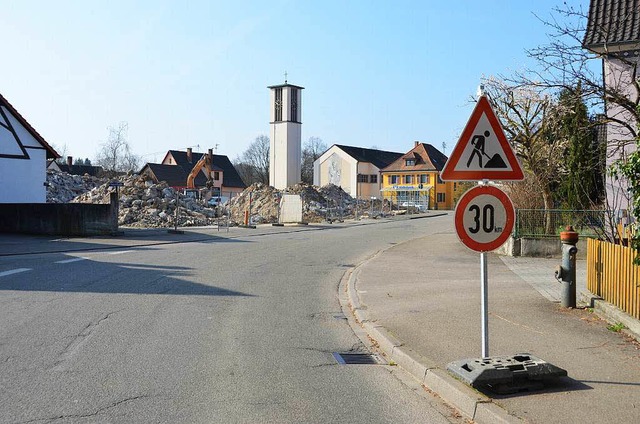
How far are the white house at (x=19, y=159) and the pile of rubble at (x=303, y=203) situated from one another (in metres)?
16.5

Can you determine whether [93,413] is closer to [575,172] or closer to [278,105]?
[575,172]

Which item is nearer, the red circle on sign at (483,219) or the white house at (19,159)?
the red circle on sign at (483,219)

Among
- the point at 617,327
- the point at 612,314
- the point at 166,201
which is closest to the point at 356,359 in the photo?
the point at 617,327

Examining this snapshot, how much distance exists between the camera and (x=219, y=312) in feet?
35.3

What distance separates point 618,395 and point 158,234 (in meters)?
26.3

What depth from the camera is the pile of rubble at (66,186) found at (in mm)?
53506

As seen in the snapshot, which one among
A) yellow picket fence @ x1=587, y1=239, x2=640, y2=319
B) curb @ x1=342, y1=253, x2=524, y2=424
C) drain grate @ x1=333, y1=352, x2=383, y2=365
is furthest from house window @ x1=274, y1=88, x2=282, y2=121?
drain grate @ x1=333, y1=352, x2=383, y2=365

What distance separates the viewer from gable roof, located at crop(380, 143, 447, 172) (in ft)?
295

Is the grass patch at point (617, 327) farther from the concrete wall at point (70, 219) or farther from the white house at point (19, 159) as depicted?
the white house at point (19, 159)

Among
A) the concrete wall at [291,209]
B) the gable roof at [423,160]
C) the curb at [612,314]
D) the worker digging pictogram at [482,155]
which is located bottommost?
the curb at [612,314]

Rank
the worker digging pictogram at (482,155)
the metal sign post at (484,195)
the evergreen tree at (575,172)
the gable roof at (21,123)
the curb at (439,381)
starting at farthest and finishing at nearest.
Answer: the gable roof at (21,123) → the evergreen tree at (575,172) → the worker digging pictogram at (482,155) → the metal sign post at (484,195) → the curb at (439,381)

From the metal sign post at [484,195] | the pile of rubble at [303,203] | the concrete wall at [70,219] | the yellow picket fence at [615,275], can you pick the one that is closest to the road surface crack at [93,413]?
the metal sign post at [484,195]

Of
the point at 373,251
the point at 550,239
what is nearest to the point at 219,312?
the point at 550,239

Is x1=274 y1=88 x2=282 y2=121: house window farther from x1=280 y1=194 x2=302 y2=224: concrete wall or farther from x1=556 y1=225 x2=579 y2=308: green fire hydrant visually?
x1=556 y1=225 x2=579 y2=308: green fire hydrant
